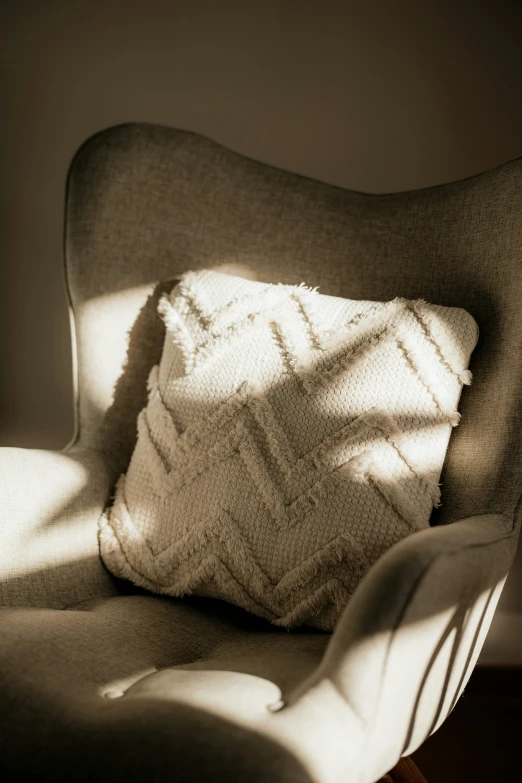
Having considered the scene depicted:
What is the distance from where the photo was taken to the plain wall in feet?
4.54

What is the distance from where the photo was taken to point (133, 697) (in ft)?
1.97

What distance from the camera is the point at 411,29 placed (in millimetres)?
1382

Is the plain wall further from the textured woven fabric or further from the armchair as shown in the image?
the textured woven fabric

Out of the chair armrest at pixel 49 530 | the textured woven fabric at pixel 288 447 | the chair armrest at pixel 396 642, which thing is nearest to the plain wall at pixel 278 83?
the textured woven fabric at pixel 288 447

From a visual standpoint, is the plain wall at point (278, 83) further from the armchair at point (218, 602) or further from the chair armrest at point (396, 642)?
the chair armrest at point (396, 642)

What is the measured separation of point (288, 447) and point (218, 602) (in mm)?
247

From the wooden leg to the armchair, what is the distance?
264 mm

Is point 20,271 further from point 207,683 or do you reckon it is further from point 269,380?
point 207,683

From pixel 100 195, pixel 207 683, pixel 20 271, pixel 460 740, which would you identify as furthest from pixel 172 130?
pixel 460 740

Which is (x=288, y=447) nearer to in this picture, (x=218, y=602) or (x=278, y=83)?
(x=218, y=602)

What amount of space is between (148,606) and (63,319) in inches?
32.8

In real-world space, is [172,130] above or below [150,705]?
above

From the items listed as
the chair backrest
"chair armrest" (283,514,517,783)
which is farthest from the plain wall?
"chair armrest" (283,514,517,783)

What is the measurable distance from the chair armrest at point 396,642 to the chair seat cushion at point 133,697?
2.3 inches
